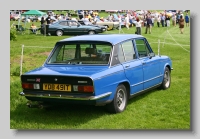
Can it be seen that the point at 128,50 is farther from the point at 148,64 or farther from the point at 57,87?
the point at 57,87

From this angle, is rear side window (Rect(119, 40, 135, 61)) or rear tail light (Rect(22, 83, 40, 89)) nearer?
rear tail light (Rect(22, 83, 40, 89))

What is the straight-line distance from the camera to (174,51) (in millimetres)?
16984

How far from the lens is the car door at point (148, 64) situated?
27.2ft

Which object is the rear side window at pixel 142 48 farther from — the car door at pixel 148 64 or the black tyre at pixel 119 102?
the black tyre at pixel 119 102

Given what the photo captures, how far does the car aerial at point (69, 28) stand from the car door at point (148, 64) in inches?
581

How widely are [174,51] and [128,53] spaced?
948cm

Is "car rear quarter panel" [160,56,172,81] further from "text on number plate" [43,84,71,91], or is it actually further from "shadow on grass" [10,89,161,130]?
"text on number plate" [43,84,71,91]

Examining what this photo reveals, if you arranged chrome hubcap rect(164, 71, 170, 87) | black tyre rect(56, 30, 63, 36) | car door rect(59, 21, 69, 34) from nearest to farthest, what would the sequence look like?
chrome hubcap rect(164, 71, 170, 87) → black tyre rect(56, 30, 63, 36) → car door rect(59, 21, 69, 34)

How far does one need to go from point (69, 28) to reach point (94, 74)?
60.6ft

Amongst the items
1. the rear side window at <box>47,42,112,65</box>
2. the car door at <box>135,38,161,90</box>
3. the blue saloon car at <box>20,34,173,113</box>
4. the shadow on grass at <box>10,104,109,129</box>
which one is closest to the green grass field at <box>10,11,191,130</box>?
the shadow on grass at <box>10,104,109,129</box>

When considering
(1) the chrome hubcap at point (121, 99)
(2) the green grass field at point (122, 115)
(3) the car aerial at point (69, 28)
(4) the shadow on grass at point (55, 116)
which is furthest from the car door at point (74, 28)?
(1) the chrome hubcap at point (121, 99)

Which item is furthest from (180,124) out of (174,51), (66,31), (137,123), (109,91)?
(66,31)

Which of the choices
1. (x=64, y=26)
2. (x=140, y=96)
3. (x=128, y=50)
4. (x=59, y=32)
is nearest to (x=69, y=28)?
(x=64, y=26)

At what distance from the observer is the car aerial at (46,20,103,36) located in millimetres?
23547
